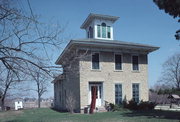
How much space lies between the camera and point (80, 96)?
18906mm

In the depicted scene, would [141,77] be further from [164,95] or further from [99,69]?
[164,95]

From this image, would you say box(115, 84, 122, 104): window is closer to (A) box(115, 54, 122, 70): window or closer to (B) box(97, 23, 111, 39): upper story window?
(A) box(115, 54, 122, 70): window

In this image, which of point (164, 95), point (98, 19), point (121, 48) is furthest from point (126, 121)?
point (164, 95)

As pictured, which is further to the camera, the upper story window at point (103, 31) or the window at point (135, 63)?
the upper story window at point (103, 31)

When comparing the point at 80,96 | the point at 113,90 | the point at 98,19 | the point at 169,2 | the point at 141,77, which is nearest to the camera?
the point at 169,2

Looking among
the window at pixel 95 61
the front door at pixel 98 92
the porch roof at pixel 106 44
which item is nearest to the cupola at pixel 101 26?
the porch roof at pixel 106 44

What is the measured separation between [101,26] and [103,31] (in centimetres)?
63

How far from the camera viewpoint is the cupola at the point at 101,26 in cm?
2377

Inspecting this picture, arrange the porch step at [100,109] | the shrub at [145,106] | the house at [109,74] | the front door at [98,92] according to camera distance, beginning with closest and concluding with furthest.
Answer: the porch step at [100,109] < the house at [109,74] < the shrub at [145,106] < the front door at [98,92]

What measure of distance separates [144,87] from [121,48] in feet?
16.3

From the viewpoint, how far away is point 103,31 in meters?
24.2

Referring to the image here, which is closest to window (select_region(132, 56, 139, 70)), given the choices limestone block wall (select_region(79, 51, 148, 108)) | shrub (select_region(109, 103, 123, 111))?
limestone block wall (select_region(79, 51, 148, 108))

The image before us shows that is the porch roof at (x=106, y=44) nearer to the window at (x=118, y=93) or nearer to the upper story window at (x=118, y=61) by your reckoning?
the upper story window at (x=118, y=61)

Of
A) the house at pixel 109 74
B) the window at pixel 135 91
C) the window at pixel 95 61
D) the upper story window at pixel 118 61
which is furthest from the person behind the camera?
the window at pixel 135 91
